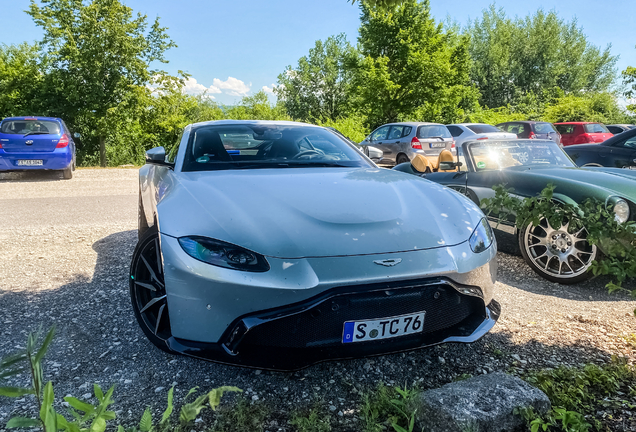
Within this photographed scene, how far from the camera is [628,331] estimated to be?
2973 millimetres

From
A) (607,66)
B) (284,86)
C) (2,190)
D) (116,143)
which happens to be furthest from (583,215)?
(284,86)

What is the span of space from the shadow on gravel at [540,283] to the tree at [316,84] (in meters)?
50.2

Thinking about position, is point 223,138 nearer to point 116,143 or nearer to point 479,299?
point 479,299

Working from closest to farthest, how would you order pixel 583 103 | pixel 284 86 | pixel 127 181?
pixel 127 181
pixel 583 103
pixel 284 86

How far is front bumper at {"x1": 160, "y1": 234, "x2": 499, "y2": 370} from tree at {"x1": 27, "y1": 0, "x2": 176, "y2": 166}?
19.7 metres

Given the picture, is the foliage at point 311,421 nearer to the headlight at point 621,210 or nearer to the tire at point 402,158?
the headlight at point 621,210

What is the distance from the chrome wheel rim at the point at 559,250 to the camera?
12.2ft

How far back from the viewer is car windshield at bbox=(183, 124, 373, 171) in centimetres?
332

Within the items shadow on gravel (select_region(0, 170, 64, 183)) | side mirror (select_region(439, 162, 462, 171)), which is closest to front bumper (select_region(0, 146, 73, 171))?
shadow on gravel (select_region(0, 170, 64, 183))

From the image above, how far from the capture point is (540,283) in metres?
3.96

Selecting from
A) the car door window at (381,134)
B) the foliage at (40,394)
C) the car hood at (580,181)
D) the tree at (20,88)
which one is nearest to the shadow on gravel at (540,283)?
the car hood at (580,181)

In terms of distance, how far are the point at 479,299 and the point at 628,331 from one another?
139cm

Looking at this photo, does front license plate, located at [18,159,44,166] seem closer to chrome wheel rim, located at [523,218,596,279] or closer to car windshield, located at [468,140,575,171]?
car windshield, located at [468,140,575,171]

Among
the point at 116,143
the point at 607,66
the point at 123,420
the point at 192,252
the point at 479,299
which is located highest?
the point at 607,66
